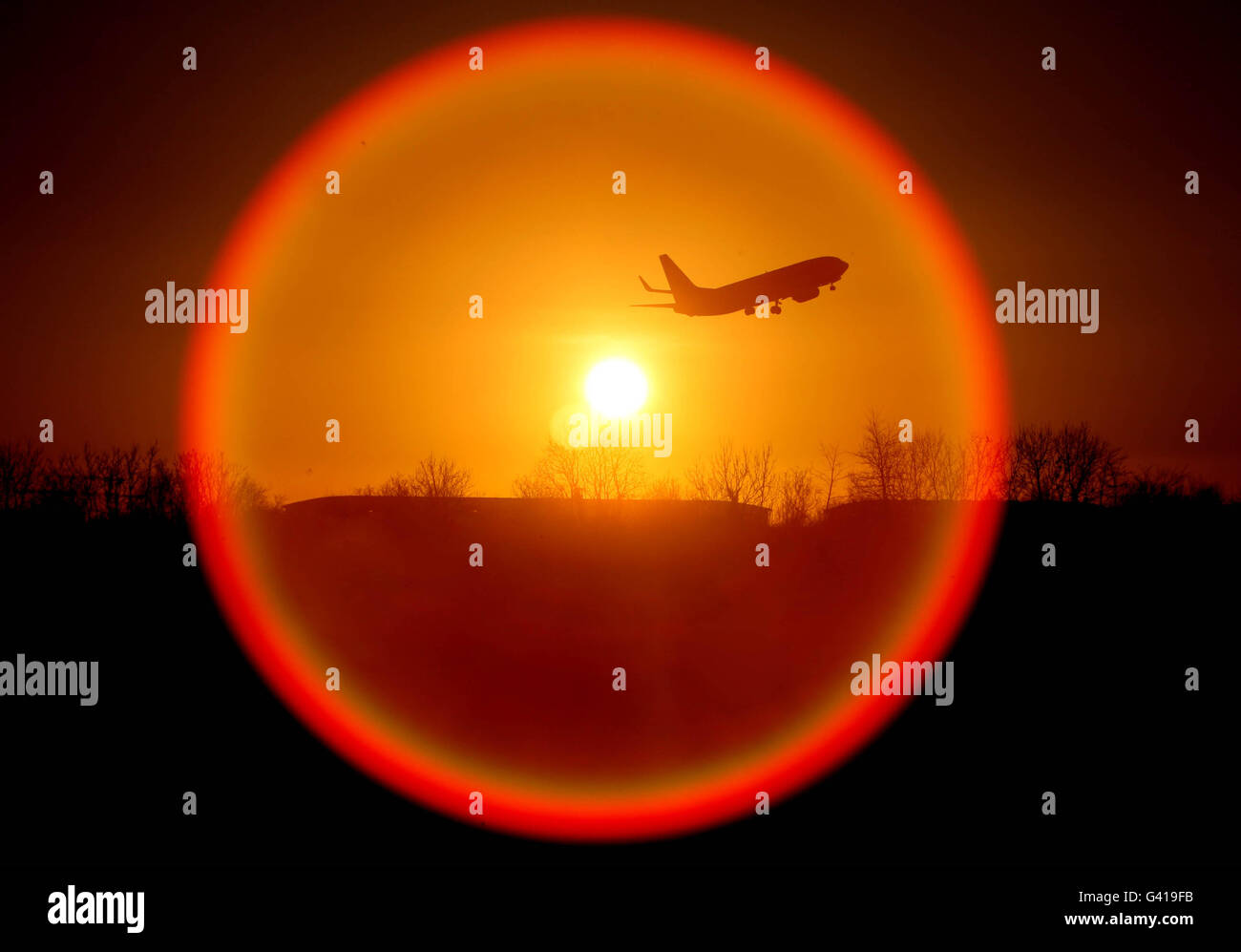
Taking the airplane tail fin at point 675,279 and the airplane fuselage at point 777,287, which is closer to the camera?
the airplane fuselage at point 777,287

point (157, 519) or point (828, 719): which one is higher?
point (157, 519)

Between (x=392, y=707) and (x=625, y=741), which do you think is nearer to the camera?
(x=625, y=741)

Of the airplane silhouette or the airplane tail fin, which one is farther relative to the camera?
the airplane tail fin

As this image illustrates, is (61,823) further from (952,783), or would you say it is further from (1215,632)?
(1215,632)
